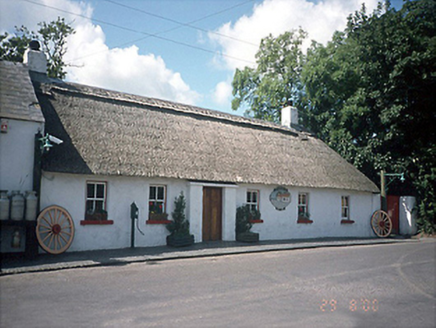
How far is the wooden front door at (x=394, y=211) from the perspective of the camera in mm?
22047

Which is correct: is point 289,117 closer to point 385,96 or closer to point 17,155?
point 385,96

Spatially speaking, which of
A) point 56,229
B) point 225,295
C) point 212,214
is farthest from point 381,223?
point 56,229

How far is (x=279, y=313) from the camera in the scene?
236 inches

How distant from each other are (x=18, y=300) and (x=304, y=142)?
1722 cm

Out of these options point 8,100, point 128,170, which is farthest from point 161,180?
point 8,100

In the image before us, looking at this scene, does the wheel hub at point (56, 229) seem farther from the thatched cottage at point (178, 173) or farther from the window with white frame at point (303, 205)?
the window with white frame at point (303, 205)

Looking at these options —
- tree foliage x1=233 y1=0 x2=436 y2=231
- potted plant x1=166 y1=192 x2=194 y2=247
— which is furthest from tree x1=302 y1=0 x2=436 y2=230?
potted plant x1=166 y1=192 x2=194 y2=247

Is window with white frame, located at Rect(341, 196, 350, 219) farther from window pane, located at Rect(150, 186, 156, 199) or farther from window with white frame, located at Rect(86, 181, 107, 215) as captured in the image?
window with white frame, located at Rect(86, 181, 107, 215)

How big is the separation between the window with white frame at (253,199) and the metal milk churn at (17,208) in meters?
9.06

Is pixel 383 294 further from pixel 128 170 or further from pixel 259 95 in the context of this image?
pixel 259 95

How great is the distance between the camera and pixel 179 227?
1377 centimetres

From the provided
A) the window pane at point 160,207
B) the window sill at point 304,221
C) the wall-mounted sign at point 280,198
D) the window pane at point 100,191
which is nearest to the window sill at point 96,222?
the window pane at point 100,191
